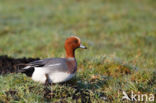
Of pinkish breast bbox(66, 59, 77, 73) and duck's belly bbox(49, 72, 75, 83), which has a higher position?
pinkish breast bbox(66, 59, 77, 73)

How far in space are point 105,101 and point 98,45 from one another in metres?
5.53

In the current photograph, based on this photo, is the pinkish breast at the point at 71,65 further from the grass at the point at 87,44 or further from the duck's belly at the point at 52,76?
the grass at the point at 87,44

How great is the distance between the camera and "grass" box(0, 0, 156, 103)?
437 cm

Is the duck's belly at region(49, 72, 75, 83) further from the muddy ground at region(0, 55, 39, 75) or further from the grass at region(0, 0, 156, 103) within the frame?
the muddy ground at region(0, 55, 39, 75)

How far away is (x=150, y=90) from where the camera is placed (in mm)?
4684

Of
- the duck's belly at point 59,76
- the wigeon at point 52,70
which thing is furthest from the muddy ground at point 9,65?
the duck's belly at point 59,76

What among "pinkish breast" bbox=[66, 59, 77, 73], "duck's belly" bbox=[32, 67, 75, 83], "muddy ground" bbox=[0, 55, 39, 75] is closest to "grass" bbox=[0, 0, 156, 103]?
"duck's belly" bbox=[32, 67, 75, 83]

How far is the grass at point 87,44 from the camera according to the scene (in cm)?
437

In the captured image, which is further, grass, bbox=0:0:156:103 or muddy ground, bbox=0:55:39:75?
muddy ground, bbox=0:55:39:75

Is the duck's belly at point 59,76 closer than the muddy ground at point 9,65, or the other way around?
the duck's belly at point 59,76

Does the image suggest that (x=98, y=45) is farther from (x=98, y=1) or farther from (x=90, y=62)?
(x=98, y=1)

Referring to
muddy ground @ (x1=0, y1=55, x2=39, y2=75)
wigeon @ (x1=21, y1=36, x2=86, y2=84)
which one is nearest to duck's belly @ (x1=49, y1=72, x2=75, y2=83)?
wigeon @ (x1=21, y1=36, x2=86, y2=84)

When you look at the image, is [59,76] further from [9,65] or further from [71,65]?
[9,65]

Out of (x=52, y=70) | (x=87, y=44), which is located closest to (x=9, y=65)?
(x=52, y=70)
